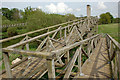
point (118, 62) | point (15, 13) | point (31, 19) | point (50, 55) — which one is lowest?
point (118, 62)

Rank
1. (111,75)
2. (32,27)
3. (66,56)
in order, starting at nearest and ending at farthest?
1. (111,75)
2. (66,56)
3. (32,27)

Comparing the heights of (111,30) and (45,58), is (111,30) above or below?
above

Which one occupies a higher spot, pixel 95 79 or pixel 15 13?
pixel 15 13

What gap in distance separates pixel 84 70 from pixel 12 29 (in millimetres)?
17419

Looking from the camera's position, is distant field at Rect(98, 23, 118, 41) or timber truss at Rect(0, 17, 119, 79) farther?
distant field at Rect(98, 23, 118, 41)

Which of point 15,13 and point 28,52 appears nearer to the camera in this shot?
point 28,52

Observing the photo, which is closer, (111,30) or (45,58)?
(45,58)

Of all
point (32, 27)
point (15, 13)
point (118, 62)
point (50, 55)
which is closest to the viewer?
point (50, 55)

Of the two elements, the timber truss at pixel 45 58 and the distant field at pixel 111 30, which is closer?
the timber truss at pixel 45 58

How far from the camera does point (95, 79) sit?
7.88 feet

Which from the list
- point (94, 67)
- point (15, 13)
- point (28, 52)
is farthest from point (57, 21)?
point (15, 13)

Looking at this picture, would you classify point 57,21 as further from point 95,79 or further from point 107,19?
point 107,19

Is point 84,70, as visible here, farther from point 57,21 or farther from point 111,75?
point 57,21

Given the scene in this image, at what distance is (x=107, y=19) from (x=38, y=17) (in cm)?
2122
